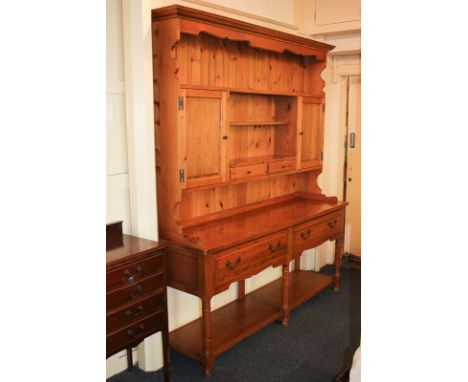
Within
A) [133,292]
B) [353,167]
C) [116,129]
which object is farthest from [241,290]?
[353,167]

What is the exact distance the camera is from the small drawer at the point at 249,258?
2.57m

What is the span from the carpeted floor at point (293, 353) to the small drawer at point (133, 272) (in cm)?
72

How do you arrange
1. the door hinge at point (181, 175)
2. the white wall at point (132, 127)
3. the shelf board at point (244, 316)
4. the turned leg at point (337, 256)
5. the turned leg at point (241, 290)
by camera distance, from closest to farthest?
1. the white wall at point (132, 127)
2. the door hinge at point (181, 175)
3. the shelf board at point (244, 316)
4. the turned leg at point (241, 290)
5. the turned leg at point (337, 256)

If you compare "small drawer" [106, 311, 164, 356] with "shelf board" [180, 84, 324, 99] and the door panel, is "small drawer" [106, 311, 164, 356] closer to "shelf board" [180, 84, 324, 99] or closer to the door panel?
the door panel

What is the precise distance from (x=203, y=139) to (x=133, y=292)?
1019 millimetres

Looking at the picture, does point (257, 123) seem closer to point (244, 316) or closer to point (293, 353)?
point (244, 316)

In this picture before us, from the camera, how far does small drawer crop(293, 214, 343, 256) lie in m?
3.25

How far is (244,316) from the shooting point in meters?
3.12

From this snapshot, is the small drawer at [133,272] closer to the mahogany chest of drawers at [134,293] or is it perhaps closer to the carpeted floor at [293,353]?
the mahogany chest of drawers at [134,293]

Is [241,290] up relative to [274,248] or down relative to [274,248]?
down

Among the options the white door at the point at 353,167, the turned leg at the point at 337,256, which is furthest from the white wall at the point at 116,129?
the white door at the point at 353,167
